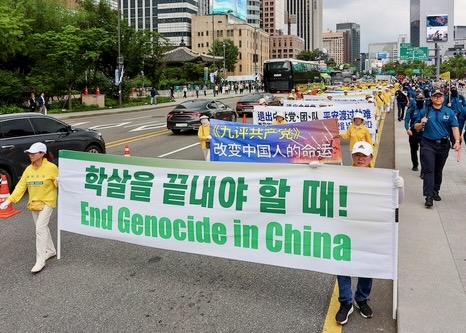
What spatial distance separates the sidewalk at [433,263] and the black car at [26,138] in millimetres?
7482

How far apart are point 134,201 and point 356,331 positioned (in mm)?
2871

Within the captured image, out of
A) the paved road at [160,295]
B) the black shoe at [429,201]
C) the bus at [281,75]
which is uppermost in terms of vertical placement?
the bus at [281,75]

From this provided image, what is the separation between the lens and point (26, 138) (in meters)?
→ 10.4

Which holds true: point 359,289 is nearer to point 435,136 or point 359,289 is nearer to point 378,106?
point 435,136

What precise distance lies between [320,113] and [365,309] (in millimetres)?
10923

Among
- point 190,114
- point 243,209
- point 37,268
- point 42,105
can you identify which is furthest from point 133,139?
point 42,105

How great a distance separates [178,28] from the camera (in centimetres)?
14800

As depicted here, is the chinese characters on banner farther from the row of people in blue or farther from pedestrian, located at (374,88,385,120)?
pedestrian, located at (374,88,385,120)

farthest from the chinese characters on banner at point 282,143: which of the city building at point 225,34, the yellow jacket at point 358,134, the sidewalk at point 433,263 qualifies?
the city building at point 225,34

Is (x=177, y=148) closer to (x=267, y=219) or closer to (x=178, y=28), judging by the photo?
(x=267, y=219)

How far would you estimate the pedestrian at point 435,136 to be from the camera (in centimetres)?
803

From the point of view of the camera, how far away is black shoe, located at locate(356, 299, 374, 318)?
15.3 ft

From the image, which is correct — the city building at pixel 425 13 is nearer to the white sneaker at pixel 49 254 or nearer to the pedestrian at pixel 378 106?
the pedestrian at pixel 378 106

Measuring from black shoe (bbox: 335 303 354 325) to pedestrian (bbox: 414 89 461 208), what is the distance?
429cm
